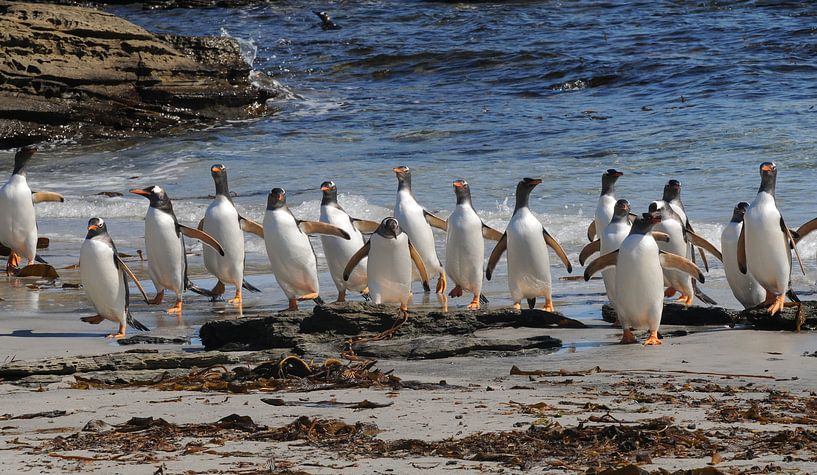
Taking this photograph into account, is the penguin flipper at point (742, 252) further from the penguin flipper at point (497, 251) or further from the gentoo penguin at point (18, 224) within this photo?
the gentoo penguin at point (18, 224)

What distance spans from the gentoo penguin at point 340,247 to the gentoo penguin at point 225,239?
539 millimetres

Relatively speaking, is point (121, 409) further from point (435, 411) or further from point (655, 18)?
point (655, 18)

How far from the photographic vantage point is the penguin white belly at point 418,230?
9.73m

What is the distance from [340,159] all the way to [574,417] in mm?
13722

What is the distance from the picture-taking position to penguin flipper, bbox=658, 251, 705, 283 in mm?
7652

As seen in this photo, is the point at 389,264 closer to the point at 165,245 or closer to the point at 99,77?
the point at 165,245

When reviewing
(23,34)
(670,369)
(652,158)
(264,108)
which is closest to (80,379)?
(670,369)

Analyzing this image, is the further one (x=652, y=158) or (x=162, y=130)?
(x=162, y=130)

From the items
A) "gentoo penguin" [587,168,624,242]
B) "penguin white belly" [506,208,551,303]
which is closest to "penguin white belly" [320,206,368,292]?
"penguin white belly" [506,208,551,303]

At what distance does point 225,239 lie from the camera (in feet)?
31.5

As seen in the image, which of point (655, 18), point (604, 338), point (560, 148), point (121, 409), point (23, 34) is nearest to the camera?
point (121, 409)

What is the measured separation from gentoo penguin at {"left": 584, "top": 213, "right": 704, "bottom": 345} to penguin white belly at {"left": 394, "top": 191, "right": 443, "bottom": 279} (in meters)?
2.17

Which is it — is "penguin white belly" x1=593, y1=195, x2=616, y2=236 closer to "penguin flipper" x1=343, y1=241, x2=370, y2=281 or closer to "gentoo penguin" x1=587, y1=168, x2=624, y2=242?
"gentoo penguin" x1=587, y1=168, x2=624, y2=242

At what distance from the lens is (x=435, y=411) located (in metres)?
4.91
